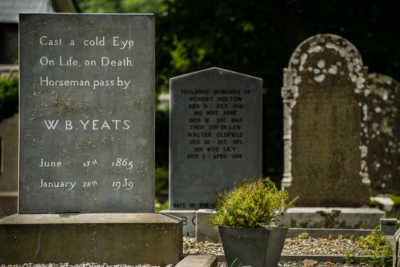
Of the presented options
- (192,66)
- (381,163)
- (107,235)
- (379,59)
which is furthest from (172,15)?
(107,235)

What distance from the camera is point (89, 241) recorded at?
15.9ft

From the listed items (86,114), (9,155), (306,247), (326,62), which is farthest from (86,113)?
(9,155)

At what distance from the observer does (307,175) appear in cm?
834

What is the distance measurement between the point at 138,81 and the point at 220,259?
2213 millimetres

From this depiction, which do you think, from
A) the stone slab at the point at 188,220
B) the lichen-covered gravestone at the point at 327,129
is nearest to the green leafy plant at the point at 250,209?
the stone slab at the point at 188,220

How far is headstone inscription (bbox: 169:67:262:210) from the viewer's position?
26.1ft

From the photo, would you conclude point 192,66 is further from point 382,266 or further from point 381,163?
point 382,266

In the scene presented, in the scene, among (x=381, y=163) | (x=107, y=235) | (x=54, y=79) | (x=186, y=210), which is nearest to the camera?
(x=107, y=235)

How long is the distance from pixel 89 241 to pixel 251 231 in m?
1.44

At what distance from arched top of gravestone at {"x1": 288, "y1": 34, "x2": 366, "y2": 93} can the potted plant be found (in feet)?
12.8

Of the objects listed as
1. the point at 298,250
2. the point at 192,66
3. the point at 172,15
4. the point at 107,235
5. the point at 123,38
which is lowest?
the point at 298,250

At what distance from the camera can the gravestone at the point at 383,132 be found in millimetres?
11047

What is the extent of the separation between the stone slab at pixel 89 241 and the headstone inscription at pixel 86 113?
327 mm

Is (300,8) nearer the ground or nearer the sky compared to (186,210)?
nearer the sky
